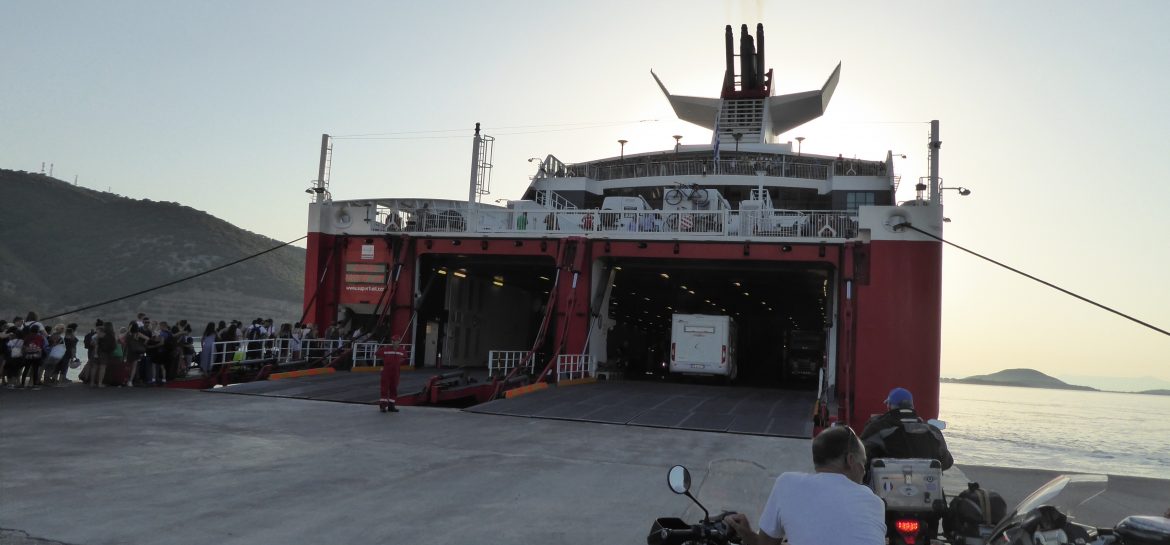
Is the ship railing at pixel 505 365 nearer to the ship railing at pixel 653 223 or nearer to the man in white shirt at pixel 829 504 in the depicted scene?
the ship railing at pixel 653 223

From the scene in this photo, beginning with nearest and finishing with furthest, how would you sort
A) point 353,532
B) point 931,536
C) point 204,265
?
1. point 931,536
2. point 353,532
3. point 204,265

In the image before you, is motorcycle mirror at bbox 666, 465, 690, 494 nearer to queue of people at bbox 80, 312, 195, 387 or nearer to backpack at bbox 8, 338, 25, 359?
queue of people at bbox 80, 312, 195, 387

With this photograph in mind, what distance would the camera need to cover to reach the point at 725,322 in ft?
90.7

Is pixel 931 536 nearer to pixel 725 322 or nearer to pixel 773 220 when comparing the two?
pixel 773 220

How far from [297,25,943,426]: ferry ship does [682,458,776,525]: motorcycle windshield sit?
12.1 meters

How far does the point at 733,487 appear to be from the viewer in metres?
4.13

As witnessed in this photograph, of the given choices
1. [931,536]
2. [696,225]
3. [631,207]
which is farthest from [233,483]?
[631,207]

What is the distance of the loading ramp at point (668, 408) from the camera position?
15211mm

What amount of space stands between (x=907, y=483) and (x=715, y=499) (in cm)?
229

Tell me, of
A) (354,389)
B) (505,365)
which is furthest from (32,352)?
(505,365)

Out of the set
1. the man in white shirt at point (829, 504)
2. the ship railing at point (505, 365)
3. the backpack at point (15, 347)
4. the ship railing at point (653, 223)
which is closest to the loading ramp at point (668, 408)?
the ship railing at point (505, 365)

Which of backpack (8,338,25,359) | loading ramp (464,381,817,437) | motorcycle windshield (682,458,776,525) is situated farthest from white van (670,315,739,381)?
motorcycle windshield (682,458,776,525)

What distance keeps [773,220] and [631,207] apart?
17.1 feet

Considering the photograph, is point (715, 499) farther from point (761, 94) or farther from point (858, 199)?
point (761, 94)
